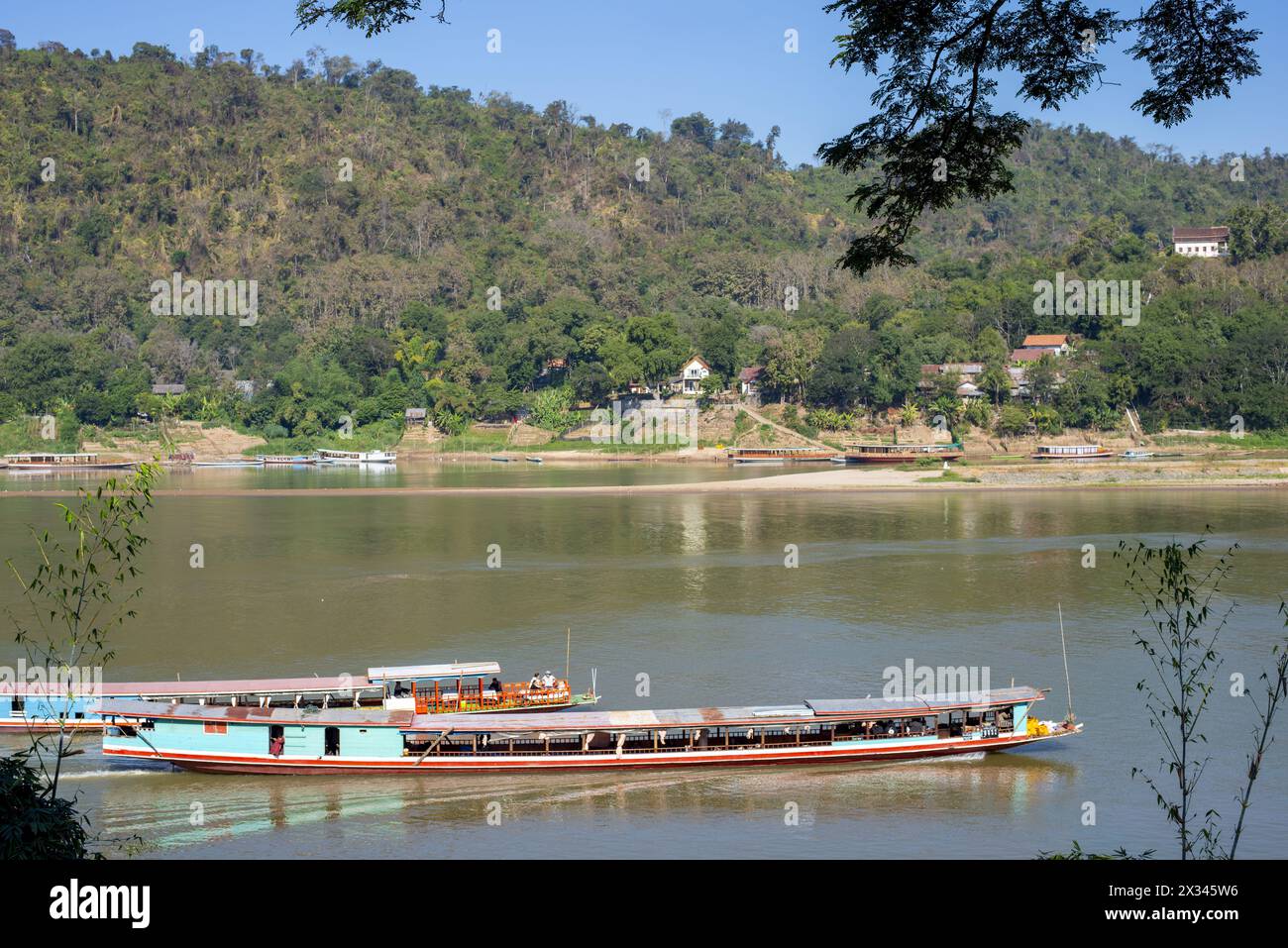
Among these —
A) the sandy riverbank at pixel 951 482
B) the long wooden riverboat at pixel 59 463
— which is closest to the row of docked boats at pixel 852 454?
the sandy riverbank at pixel 951 482

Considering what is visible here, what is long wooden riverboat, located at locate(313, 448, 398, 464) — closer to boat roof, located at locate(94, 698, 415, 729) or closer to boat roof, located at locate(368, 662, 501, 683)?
boat roof, located at locate(368, 662, 501, 683)

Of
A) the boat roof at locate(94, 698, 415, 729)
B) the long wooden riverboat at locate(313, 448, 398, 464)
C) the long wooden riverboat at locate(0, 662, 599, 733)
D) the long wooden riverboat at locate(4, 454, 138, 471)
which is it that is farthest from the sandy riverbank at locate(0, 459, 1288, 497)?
the boat roof at locate(94, 698, 415, 729)

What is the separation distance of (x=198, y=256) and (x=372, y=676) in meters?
107

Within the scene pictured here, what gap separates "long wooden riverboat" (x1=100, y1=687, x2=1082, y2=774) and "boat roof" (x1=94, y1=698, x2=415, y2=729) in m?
0.02

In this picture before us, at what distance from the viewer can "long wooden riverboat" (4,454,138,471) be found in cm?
7650

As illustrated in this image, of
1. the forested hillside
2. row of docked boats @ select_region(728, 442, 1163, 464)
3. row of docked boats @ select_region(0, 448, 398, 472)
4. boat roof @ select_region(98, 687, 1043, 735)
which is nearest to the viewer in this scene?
boat roof @ select_region(98, 687, 1043, 735)

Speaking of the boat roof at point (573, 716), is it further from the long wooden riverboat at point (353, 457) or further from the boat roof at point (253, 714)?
the long wooden riverboat at point (353, 457)

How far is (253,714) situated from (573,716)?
211 inches

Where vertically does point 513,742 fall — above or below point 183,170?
below

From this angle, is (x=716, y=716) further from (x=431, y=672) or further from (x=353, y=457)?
(x=353, y=457)

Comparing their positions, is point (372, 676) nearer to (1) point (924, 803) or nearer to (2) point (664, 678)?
(2) point (664, 678)

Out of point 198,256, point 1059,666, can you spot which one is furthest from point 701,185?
point 1059,666

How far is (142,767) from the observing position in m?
19.9
